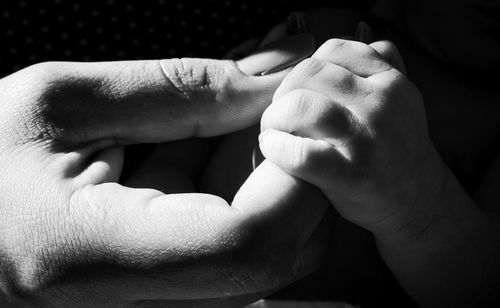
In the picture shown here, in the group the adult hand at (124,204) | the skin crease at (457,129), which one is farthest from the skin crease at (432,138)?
the adult hand at (124,204)

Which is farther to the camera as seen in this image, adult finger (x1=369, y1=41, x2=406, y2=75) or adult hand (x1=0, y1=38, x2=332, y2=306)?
adult finger (x1=369, y1=41, x2=406, y2=75)

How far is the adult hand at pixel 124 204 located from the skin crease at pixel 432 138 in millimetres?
104

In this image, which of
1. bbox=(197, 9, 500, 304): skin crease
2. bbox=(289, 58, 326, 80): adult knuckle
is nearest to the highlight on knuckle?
bbox=(289, 58, 326, 80): adult knuckle

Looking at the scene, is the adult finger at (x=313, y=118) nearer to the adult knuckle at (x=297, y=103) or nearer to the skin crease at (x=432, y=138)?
the adult knuckle at (x=297, y=103)

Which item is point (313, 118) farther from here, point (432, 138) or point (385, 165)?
point (432, 138)

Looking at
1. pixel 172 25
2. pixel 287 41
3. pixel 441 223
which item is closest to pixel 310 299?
pixel 441 223

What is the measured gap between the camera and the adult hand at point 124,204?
15.7 inches

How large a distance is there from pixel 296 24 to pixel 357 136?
0.30 metres

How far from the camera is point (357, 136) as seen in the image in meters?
0.44

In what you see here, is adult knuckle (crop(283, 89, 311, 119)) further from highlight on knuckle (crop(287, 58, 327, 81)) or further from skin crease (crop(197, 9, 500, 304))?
skin crease (crop(197, 9, 500, 304))

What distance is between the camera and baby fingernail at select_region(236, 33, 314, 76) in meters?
0.56

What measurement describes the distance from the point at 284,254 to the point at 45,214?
0.18 m

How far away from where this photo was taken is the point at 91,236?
0.41 metres

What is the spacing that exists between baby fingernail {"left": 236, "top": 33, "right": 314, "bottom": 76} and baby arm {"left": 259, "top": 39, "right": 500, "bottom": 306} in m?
0.06
